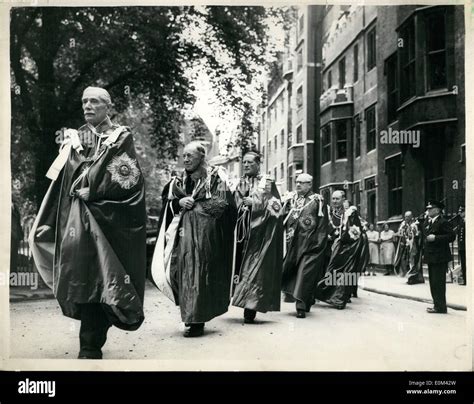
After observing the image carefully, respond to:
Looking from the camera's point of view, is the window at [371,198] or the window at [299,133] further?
the window at [299,133]

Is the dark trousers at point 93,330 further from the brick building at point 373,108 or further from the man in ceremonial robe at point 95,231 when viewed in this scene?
the brick building at point 373,108

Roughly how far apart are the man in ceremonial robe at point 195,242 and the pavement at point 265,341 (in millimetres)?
220

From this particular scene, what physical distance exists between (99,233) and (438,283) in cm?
353

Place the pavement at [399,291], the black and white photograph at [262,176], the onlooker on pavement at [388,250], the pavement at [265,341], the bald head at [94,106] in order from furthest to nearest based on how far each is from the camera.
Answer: the onlooker on pavement at [388,250], the pavement at [399,291], the black and white photograph at [262,176], the pavement at [265,341], the bald head at [94,106]

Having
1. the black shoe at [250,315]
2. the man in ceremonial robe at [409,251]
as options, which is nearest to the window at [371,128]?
the man in ceremonial robe at [409,251]

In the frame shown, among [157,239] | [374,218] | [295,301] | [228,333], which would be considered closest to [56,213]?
[157,239]

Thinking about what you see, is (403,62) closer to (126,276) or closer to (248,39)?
(248,39)

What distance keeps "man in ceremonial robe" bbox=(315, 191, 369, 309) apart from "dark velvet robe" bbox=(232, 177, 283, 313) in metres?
0.58

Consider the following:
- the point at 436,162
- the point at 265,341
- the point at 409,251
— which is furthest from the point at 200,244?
the point at 436,162

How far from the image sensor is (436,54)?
6848mm

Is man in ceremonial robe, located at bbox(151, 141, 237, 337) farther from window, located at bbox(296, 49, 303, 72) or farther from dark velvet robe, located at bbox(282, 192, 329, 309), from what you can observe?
window, located at bbox(296, 49, 303, 72)

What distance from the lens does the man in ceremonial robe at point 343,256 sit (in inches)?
272

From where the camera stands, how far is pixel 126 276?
5895 mm

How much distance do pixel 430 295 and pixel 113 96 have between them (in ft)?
13.0
